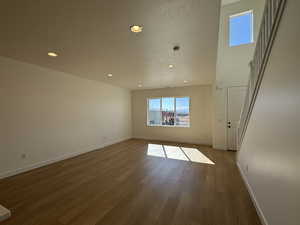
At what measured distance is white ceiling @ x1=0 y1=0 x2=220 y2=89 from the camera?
1.53m

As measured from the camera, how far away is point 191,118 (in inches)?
237

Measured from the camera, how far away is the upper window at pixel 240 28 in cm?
480

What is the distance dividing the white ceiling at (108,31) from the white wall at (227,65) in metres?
2.04

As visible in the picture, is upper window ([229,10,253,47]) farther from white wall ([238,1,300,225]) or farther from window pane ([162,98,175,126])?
white wall ([238,1,300,225])

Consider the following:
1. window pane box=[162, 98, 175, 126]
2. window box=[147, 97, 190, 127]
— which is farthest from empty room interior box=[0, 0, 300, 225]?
window pane box=[162, 98, 175, 126]

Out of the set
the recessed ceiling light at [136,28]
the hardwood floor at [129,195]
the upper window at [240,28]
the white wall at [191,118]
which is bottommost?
the hardwood floor at [129,195]

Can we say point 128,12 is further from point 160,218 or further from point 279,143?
point 160,218

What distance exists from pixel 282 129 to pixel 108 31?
2.42 m

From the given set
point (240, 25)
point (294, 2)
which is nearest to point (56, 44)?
point (294, 2)

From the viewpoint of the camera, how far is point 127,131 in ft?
22.8

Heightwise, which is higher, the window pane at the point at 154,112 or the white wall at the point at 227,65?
the white wall at the point at 227,65

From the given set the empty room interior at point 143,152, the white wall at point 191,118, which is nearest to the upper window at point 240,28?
the empty room interior at point 143,152

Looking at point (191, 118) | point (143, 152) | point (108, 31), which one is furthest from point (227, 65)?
point (108, 31)

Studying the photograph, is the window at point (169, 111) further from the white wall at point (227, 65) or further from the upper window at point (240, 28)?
the upper window at point (240, 28)
